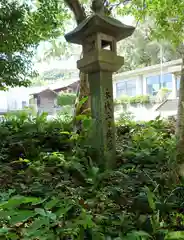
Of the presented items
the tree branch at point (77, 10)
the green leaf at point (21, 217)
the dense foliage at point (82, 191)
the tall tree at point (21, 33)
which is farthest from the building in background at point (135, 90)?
the green leaf at point (21, 217)

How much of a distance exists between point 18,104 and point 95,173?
45.7 ft

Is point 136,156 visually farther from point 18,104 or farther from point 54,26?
point 18,104

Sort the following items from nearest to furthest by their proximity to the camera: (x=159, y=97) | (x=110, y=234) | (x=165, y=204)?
(x=110, y=234)
(x=165, y=204)
(x=159, y=97)

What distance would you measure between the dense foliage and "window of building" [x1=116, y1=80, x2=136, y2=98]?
482 inches

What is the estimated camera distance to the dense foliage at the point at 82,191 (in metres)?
1.22

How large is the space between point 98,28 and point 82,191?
1809mm

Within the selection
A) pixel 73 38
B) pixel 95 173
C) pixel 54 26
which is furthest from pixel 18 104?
pixel 95 173

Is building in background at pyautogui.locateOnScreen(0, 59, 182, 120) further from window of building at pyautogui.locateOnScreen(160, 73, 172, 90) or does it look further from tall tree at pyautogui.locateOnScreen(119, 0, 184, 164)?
tall tree at pyautogui.locateOnScreen(119, 0, 184, 164)

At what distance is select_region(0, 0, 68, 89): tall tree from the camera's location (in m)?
3.73

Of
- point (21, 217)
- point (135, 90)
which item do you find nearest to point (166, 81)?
point (135, 90)

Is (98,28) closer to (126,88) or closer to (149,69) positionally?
(149,69)

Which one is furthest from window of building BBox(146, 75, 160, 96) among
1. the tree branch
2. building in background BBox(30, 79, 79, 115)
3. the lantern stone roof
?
the lantern stone roof

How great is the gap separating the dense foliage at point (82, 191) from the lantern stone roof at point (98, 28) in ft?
3.30

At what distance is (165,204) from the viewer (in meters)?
1.65
